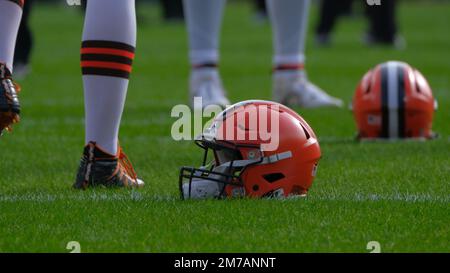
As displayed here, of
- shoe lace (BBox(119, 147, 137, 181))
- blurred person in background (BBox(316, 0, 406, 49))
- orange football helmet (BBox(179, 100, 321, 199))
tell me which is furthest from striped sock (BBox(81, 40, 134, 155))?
blurred person in background (BBox(316, 0, 406, 49))

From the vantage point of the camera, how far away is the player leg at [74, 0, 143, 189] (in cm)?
411

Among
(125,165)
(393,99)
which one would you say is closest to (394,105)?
(393,99)

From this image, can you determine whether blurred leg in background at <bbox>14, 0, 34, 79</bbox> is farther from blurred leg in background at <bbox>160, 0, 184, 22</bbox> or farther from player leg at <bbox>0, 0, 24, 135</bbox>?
blurred leg in background at <bbox>160, 0, 184, 22</bbox>

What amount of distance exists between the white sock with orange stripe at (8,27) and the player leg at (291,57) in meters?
3.52

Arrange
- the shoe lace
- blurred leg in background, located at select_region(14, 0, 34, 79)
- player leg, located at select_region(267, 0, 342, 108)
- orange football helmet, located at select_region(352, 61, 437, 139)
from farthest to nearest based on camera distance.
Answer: blurred leg in background, located at select_region(14, 0, 34, 79)
player leg, located at select_region(267, 0, 342, 108)
orange football helmet, located at select_region(352, 61, 437, 139)
the shoe lace

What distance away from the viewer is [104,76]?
4.11 m

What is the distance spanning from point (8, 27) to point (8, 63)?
5.9 inches

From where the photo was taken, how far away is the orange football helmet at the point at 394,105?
5.74 meters

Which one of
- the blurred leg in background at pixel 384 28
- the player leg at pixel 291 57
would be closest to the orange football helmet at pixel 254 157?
the player leg at pixel 291 57

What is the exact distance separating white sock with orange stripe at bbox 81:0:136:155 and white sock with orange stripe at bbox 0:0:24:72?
275mm

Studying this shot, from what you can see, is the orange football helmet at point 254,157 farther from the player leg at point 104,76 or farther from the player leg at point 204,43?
the player leg at point 204,43

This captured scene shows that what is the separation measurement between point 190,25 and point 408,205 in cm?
415

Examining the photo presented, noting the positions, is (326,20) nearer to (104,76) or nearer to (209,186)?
(104,76)

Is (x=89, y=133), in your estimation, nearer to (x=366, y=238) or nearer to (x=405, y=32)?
(x=366, y=238)
